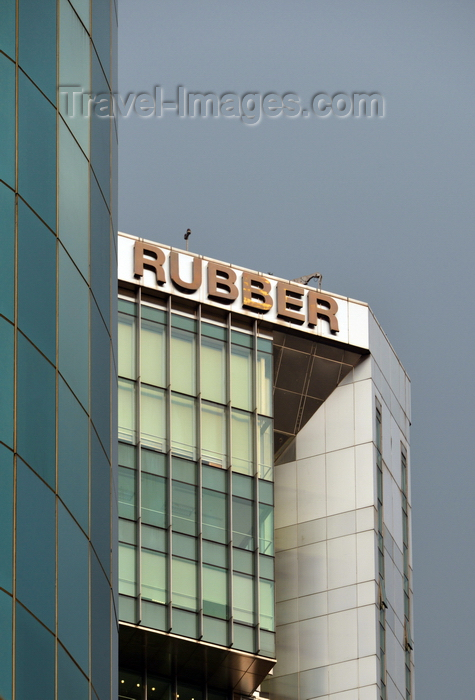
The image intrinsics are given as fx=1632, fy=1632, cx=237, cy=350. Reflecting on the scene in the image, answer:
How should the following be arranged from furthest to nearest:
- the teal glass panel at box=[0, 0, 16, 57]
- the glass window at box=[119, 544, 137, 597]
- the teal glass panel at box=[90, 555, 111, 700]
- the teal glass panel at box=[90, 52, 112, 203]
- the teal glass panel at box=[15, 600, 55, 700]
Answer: the glass window at box=[119, 544, 137, 597], the teal glass panel at box=[90, 52, 112, 203], the teal glass panel at box=[90, 555, 111, 700], the teal glass panel at box=[0, 0, 16, 57], the teal glass panel at box=[15, 600, 55, 700]

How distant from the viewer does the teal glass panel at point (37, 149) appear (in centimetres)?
3331

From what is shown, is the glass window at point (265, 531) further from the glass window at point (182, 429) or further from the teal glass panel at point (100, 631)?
the teal glass panel at point (100, 631)

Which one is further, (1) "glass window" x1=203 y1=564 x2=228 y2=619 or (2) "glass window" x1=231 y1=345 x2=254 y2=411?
(2) "glass window" x1=231 y1=345 x2=254 y2=411

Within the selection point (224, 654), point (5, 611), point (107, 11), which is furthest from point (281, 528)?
point (5, 611)

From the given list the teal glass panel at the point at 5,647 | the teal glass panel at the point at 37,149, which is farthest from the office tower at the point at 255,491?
the teal glass panel at the point at 5,647

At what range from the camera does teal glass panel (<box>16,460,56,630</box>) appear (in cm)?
3019

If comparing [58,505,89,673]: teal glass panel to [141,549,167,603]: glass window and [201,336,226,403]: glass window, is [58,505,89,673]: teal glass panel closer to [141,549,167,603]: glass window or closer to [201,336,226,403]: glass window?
[141,549,167,603]: glass window

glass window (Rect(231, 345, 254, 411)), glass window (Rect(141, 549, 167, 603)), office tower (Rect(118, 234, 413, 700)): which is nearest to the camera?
glass window (Rect(141, 549, 167, 603))

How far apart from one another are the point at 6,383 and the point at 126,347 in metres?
38.2

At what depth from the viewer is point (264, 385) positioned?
7288 centimetres

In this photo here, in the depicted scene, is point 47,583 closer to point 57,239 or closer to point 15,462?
point 15,462

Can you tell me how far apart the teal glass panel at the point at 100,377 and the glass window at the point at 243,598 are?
2993cm

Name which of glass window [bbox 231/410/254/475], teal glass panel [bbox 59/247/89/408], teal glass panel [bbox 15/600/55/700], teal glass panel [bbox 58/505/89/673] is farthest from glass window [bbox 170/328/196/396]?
teal glass panel [bbox 15/600/55/700]

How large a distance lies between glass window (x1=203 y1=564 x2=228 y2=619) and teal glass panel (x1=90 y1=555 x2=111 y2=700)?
29.4m
